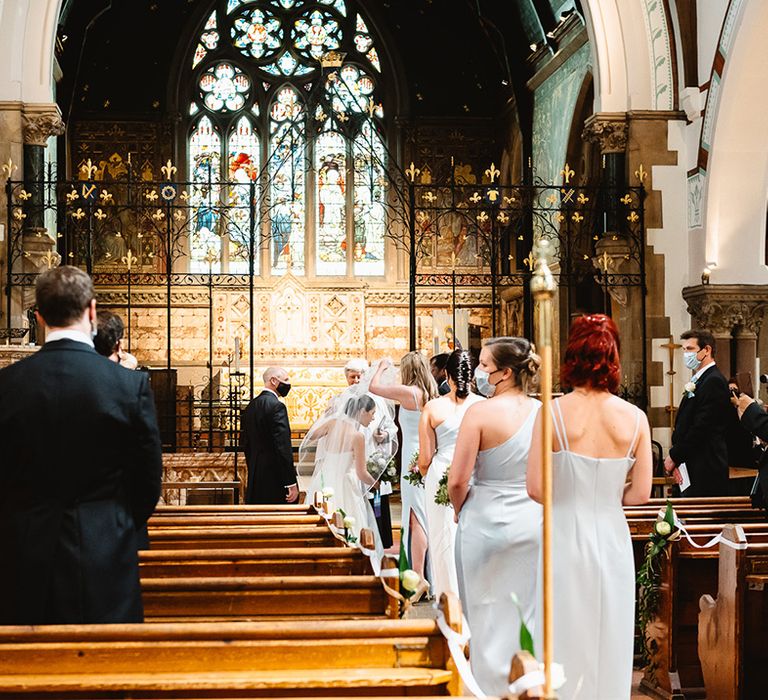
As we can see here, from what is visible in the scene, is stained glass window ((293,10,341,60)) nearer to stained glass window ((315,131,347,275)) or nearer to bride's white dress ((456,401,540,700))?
stained glass window ((315,131,347,275))

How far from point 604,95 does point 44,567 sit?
30.9 feet

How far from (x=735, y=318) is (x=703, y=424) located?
3.91 m

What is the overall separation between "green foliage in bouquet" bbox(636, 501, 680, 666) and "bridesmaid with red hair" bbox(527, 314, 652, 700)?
1.37 metres

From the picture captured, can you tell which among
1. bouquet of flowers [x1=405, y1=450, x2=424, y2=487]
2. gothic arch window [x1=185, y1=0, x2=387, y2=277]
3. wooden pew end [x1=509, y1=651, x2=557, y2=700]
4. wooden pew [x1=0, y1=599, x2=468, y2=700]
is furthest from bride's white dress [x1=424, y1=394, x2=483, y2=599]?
gothic arch window [x1=185, y1=0, x2=387, y2=277]

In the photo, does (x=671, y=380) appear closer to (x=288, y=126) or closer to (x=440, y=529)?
(x=440, y=529)

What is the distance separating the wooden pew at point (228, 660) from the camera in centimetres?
243

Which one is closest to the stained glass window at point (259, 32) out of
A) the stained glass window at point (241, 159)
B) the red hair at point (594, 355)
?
the stained glass window at point (241, 159)

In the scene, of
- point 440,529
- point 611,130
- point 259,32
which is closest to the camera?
point 440,529

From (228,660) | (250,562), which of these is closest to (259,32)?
(250,562)

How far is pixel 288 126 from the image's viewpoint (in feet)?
61.0

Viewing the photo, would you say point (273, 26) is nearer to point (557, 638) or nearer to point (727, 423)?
point (727, 423)

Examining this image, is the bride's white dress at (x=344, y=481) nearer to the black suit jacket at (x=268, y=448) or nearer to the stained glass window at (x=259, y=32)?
the black suit jacket at (x=268, y=448)

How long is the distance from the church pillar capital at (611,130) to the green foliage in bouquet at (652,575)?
6759mm

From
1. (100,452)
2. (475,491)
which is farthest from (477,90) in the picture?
(100,452)
